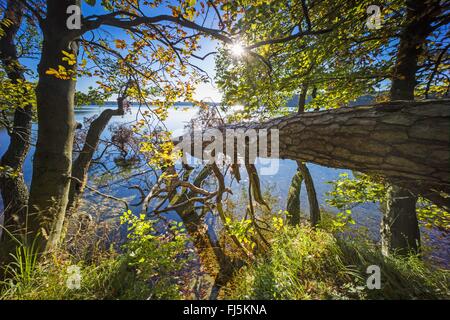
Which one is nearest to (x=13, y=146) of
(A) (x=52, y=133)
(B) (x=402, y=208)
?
(A) (x=52, y=133)

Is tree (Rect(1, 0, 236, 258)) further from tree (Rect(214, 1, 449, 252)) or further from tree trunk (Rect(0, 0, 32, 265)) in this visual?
tree trunk (Rect(0, 0, 32, 265))

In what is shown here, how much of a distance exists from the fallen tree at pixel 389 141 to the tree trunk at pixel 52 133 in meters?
2.87

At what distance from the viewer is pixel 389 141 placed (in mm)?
1209

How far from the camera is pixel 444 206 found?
1379 millimetres

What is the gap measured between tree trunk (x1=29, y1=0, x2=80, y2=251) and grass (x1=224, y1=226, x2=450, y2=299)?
268 centimetres

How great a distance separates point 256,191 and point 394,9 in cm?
370

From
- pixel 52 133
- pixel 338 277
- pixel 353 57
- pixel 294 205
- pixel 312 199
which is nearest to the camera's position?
pixel 338 277

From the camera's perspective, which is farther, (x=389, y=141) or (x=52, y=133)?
(x=52, y=133)

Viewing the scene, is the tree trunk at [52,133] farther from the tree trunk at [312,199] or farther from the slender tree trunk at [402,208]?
the tree trunk at [312,199]

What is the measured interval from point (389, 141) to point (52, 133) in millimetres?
3513

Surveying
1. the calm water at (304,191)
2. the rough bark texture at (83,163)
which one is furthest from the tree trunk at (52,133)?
the calm water at (304,191)

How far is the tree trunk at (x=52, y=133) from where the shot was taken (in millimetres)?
1789

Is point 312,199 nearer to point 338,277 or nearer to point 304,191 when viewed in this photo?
point 338,277
